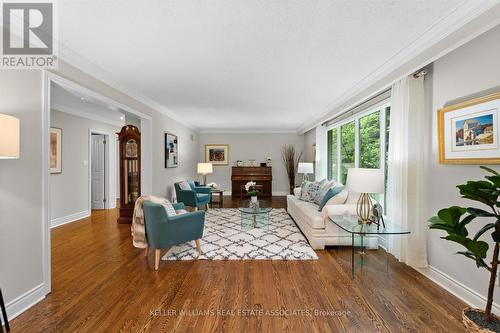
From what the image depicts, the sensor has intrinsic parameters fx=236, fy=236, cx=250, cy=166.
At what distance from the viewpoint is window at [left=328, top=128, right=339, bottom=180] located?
19.1ft

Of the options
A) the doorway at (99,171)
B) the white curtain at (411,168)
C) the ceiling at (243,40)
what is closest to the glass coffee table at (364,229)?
the white curtain at (411,168)

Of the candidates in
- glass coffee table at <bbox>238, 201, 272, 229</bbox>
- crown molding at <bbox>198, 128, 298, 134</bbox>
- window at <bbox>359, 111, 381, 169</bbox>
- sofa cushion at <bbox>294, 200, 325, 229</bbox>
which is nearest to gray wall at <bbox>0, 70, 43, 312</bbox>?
glass coffee table at <bbox>238, 201, 272, 229</bbox>

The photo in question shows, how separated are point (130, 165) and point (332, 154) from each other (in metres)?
4.79

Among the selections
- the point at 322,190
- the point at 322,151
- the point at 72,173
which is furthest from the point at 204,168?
the point at 322,190

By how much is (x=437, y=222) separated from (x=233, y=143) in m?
7.32

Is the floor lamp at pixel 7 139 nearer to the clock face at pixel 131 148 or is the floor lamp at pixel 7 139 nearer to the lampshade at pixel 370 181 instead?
the lampshade at pixel 370 181

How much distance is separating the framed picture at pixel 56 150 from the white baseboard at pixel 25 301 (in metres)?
3.25

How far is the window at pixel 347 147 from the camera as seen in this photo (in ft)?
15.9

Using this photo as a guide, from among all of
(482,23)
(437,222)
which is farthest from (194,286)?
(482,23)

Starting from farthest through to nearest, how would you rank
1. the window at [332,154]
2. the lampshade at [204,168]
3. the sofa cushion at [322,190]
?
the lampshade at [204,168] → the window at [332,154] → the sofa cushion at [322,190]

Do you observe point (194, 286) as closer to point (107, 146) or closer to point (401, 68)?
point (401, 68)

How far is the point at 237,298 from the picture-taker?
2.25 m

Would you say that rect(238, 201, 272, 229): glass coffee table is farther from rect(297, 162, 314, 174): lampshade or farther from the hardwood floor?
rect(297, 162, 314, 174): lampshade

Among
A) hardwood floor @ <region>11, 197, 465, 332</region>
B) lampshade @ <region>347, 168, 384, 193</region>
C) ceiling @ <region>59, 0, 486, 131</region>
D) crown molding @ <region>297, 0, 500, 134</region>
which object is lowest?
hardwood floor @ <region>11, 197, 465, 332</region>
